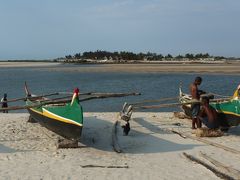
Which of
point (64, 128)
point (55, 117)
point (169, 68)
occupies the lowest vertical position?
point (169, 68)

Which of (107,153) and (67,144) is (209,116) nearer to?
(107,153)

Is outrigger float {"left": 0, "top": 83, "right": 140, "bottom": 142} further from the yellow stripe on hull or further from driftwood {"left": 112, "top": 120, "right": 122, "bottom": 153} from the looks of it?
driftwood {"left": 112, "top": 120, "right": 122, "bottom": 153}

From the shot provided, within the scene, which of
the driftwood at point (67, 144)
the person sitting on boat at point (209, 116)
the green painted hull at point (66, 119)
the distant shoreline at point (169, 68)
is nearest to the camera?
the green painted hull at point (66, 119)

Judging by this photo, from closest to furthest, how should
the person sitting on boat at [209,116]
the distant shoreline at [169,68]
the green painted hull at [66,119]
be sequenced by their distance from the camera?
1. the green painted hull at [66,119]
2. the person sitting on boat at [209,116]
3. the distant shoreline at [169,68]

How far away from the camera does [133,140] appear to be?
1162cm

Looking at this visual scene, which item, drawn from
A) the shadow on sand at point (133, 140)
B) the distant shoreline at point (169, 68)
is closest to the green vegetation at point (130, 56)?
the distant shoreline at point (169, 68)

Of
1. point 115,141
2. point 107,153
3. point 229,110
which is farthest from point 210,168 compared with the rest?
point 229,110

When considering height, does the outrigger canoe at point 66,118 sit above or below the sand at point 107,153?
above

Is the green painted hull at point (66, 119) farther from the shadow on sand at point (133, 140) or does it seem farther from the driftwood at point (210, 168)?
the driftwood at point (210, 168)

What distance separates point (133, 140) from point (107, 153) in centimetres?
156

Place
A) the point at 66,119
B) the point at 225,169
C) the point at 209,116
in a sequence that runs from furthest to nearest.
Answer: the point at 209,116, the point at 66,119, the point at 225,169

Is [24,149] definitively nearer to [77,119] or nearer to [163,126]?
[77,119]

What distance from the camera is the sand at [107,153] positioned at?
8.48m

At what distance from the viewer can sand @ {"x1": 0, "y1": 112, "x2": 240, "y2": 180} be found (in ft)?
27.8
